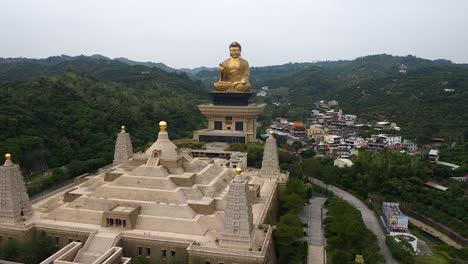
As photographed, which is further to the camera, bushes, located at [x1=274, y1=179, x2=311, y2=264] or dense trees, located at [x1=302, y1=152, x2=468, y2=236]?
dense trees, located at [x1=302, y1=152, x2=468, y2=236]

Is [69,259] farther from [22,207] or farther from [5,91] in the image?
[5,91]

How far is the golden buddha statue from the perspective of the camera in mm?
49969

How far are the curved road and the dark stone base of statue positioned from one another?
14.0 metres

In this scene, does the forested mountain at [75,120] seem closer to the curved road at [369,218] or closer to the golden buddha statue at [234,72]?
the golden buddha statue at [234,72]

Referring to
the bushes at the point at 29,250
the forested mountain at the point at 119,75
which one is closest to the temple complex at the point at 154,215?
the bushes at the point at 29,250

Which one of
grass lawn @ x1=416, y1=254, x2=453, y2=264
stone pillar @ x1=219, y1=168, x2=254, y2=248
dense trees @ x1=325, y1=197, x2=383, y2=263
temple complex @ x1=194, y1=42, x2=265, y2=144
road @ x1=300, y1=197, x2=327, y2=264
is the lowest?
grass lawn @ x1=416, y1=254, x2=453, y2=264

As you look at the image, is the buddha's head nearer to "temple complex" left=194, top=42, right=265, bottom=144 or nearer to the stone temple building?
"temple complex" left=194, top=42, right=265, bottom=144

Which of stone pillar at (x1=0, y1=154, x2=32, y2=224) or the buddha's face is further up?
the buddha's face

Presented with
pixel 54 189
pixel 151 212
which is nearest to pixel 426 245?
pixel 151 212

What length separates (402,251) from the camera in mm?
25172

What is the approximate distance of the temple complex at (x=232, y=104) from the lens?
4947 cm

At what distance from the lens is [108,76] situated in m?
127

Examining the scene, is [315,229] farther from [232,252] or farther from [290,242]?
[232,252]

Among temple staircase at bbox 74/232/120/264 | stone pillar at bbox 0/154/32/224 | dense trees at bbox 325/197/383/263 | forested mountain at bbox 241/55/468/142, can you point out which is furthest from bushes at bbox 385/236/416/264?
forested mountain at bbox 241/55/468/142
